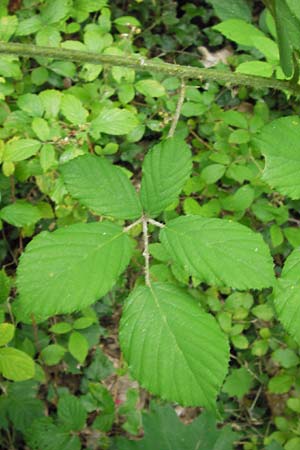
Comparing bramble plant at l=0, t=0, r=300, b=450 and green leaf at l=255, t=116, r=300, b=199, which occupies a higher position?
green leaf at l=255, t=116, r=300, b=199

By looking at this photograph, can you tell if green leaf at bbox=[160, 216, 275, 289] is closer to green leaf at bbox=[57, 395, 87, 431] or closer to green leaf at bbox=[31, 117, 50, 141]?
green leaf at bbox=[31, 117, 50, 141]

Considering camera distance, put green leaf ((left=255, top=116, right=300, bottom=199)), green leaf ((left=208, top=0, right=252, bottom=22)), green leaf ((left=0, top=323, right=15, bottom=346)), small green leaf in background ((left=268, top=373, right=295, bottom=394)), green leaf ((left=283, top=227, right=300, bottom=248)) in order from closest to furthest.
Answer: green leaf ((left=255, top=116, right=300, bottom=199)), green leaf ((left=0, top=323, right=15, bottom=346)), green leaf ((left=283, top=227, right=300, bottom=248)), small green leaf in background ((left=268, top=373, right=295, bottom=394)), green leaf ((left=208, top=0, right=252, bottom=22))

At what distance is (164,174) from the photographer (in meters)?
1.25

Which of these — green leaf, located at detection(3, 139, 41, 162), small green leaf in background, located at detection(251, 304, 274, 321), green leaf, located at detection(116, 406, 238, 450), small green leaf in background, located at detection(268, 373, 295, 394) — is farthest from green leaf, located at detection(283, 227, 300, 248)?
green leaf, located at detection(3, 139, 41, 162)

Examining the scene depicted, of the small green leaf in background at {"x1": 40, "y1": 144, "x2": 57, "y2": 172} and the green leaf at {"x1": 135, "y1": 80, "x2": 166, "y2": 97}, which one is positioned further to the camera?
the green leaf at {"x1": 135, "y1": 80, "x2": 166, "y2": 97}

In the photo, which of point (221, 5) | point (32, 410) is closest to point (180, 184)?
point (32, 410)

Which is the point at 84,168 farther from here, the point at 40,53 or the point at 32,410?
the point at 32,410

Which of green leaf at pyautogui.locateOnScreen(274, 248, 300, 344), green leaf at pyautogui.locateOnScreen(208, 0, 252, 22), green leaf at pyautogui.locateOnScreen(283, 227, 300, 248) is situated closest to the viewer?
green leaf at pyautogui.locateOnScreen(274, 248, 300, 344)

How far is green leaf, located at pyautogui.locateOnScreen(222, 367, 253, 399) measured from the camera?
7.65 ft

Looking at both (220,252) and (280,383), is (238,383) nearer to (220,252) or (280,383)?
(280,383)

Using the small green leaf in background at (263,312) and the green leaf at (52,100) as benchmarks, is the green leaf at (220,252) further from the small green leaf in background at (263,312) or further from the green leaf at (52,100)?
the small green leaf in background at (263,312)

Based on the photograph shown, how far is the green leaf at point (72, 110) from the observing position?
1933mm

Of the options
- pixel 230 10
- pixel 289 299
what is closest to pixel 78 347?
pixel 289 299

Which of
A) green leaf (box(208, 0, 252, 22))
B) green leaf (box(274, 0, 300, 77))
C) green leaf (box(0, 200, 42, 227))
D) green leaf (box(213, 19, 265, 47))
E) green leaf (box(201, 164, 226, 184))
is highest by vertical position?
green leaf (box(274, 0, 300, 77))
